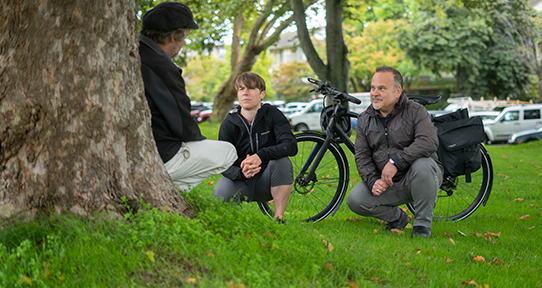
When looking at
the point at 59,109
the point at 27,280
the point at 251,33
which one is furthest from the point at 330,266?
the point at 251,33

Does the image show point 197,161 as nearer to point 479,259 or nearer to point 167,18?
point 167,18

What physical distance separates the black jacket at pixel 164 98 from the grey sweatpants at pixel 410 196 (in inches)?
75.1

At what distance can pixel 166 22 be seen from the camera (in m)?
3.39

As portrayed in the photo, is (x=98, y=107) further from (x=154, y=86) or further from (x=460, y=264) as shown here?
(x=460, y=264)

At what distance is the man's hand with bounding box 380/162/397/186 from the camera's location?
14.0ft

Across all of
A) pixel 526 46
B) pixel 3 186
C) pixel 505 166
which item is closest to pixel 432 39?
pixel 526 46

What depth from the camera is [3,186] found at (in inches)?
108

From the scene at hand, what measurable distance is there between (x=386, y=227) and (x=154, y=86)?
266 centimetres

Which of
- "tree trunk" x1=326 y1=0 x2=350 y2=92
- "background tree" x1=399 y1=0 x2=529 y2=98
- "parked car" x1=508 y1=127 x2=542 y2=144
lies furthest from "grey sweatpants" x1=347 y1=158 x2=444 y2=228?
"background tree" x1=399 y1=0 x2=529 y2=98

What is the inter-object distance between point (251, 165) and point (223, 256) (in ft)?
4.73

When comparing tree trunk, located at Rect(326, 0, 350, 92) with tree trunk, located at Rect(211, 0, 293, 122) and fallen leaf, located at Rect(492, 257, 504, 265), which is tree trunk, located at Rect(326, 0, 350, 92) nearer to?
tree trunk, located at Rect(211, 0, 293, 122)

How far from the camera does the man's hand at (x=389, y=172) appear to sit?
4277 mm

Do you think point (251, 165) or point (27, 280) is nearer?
point (27, 280)

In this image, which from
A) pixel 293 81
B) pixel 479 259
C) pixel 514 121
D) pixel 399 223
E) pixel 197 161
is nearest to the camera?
pixel 197 161
